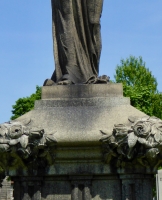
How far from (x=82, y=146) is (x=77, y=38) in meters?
1.83

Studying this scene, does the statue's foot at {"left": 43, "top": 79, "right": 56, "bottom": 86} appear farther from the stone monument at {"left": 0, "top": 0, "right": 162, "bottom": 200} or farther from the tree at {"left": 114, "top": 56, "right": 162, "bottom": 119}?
the tree at {"left": 114, "top": 56, "right": 162, "bottom": 119}

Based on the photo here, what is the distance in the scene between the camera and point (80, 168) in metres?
8.59

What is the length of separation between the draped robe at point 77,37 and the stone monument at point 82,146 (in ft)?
0.99

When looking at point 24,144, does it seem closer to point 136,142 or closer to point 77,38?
point 136,142

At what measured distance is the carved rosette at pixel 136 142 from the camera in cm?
817

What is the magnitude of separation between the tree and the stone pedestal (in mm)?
22528

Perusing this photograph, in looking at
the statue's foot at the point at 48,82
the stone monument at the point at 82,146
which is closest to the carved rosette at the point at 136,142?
the stone monument at the point at 82,146

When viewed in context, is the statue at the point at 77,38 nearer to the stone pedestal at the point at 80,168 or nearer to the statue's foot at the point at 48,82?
the statue's foot at the point at 48,82

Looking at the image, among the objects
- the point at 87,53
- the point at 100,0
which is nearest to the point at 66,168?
the point at 87,53

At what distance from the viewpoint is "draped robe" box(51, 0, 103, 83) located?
9.53 meters

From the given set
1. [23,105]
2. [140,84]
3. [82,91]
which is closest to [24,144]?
[82,91]

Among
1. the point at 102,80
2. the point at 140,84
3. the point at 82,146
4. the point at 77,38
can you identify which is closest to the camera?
the point at 82,146

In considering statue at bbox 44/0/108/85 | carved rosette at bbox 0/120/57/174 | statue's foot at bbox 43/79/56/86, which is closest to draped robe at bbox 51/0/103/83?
statue at bbox 44/0/108/85

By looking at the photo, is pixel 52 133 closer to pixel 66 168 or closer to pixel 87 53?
pixel 66 168
